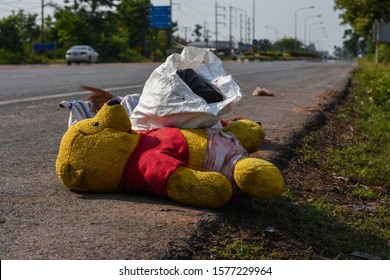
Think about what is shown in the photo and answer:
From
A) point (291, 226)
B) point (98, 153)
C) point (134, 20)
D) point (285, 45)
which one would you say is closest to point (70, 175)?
point (98, 153)

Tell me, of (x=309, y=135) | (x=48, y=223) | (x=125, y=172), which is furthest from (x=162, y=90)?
(x=309, y=135)

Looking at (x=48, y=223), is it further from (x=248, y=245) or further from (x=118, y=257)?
(x=248, y=245)

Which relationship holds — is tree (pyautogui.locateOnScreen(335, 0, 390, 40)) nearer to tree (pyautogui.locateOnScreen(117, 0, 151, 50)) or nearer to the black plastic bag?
the black plastic bag

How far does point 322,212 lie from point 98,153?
140 centimetres

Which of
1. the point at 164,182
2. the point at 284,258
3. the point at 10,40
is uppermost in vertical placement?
the point at 10,40

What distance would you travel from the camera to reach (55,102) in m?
9.19

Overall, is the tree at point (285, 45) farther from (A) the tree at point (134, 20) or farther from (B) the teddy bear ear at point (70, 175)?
(B) the teddy bear ear at point (70, 175)

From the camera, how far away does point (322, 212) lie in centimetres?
409

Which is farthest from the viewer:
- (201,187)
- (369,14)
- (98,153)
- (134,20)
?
(134,20)

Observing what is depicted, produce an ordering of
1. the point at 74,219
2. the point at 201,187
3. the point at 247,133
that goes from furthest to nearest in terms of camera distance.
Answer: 1. the point at 247,133
2. the point at 201,187
3. the point at 74,219

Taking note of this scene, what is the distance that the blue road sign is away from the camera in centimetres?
5950

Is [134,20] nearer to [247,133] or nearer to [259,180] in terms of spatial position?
[247,133]

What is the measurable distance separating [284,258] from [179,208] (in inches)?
25.0

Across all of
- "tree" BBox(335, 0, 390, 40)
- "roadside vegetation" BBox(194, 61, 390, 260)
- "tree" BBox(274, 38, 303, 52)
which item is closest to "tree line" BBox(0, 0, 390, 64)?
"tree" BBox(335, 0, 390, 40)
